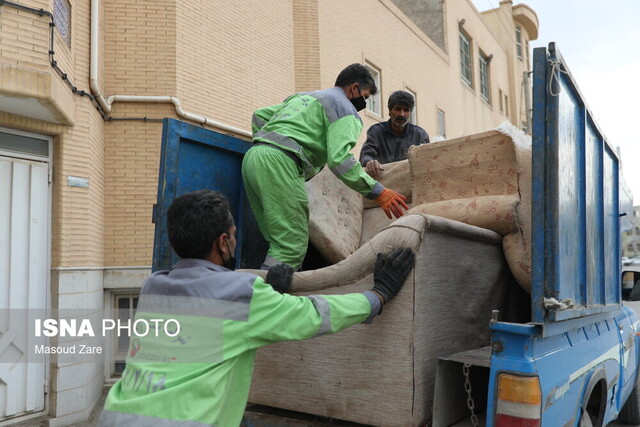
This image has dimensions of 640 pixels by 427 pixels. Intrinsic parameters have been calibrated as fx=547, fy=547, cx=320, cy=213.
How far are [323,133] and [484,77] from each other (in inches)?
848

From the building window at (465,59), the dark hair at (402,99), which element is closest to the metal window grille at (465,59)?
the building window at (465,59)

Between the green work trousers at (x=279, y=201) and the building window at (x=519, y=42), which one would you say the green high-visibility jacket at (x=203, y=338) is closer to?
the green work trousers at (x=279, y=201)

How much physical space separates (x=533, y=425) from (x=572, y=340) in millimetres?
656

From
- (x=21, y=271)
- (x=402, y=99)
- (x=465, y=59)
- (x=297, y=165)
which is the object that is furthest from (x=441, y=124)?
(x=297, y=165)

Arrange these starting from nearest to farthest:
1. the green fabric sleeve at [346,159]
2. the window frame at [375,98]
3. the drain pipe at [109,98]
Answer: the green fabric sleeve at [346,159] < the drain pipe at [109,98] < the window frame at [375,98]

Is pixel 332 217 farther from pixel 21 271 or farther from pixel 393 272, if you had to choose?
pixel 21 271

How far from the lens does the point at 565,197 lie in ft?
7.56

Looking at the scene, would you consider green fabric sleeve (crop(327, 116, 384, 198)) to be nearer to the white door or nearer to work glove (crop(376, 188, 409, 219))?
work glove (crop(376, 188, 409, 219))

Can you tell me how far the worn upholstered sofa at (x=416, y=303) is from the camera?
→ 2.14m

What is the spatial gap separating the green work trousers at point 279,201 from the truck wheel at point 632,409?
3.20 m

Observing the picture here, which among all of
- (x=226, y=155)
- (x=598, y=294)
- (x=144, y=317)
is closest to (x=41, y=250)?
(x=226, y=155)

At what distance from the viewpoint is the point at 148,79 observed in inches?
299

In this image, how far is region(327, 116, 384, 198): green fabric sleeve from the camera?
9.70 ft

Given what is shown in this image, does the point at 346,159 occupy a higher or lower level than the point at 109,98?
lower
